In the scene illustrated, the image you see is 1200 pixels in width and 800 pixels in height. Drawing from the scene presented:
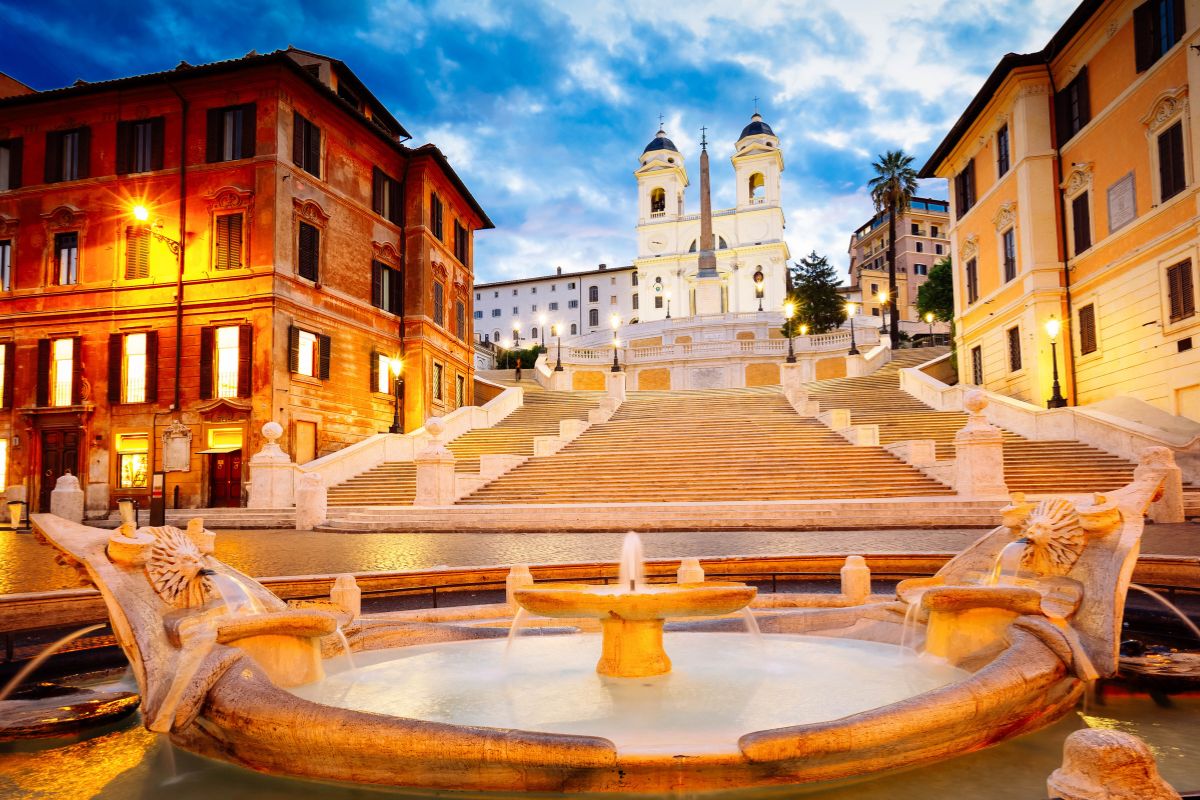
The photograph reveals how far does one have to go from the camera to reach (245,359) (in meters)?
26.3

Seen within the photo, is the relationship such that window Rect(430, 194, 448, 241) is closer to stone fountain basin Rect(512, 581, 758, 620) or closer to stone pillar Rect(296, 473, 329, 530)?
stone pillar Rect(296, 473, 329, 530)

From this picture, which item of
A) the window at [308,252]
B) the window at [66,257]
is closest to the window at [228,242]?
the window at [308,252]

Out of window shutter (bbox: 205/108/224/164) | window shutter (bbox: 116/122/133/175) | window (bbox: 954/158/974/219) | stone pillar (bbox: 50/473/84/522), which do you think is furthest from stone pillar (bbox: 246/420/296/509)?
window (bbox: 954/158/974/219)

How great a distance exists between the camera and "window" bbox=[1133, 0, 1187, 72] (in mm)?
20438

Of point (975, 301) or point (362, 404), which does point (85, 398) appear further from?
point (975, 301)

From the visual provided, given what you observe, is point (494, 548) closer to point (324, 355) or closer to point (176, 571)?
point (176, 571)

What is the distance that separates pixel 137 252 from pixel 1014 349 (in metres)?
32.3

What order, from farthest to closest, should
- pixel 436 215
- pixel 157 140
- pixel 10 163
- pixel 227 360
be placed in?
pixel 436 215
pixel 10 163
pixel 157 140
pixel 227 360

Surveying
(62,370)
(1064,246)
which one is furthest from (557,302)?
(1064,246)

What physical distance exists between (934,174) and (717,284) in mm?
39907

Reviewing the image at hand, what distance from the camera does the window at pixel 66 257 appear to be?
92.8ft

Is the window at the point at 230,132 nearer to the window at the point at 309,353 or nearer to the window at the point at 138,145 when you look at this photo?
the window at the point at 138,145

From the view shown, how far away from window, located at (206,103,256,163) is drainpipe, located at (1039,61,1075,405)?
28226 mm

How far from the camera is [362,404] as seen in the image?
30422mm
